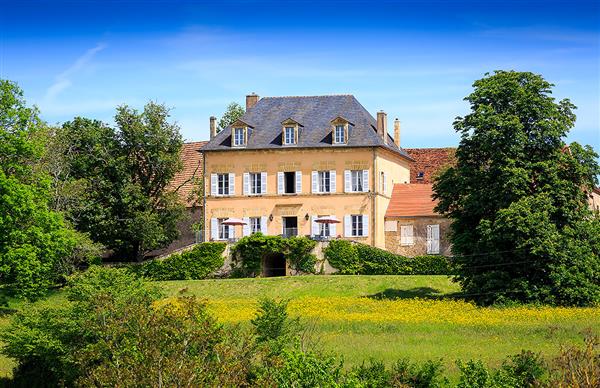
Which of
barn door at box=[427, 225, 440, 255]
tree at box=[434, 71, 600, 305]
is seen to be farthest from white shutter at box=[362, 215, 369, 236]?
tree at box=[434, 71, 600, 305]

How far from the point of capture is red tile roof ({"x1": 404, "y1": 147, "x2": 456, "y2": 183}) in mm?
82562

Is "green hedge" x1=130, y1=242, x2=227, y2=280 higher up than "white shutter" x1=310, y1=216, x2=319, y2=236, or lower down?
lower down

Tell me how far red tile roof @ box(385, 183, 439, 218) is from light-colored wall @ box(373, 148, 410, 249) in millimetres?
429

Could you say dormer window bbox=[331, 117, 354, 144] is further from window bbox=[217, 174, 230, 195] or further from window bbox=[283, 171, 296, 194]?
window bbox=[217, 174, 230, 195]

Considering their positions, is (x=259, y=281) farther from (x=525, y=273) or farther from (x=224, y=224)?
(x=525, y=273)

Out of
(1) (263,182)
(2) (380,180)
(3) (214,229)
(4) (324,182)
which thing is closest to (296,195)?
(4) (324,182)

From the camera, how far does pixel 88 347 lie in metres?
34.8

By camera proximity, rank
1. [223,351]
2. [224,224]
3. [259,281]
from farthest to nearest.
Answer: [224,224] → [259,281] → [223,351]

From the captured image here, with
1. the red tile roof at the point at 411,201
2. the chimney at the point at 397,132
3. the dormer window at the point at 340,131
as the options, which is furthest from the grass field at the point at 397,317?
the chimney at the point at 397,132

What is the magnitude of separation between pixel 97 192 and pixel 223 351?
148 ft

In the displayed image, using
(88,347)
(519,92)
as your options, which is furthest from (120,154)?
(88,347)

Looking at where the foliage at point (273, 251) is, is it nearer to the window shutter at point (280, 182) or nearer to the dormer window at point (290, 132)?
the window shutter at point (280, 182)

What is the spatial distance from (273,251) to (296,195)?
5.64m

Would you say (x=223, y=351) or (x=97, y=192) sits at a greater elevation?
(x=97, y=192)
